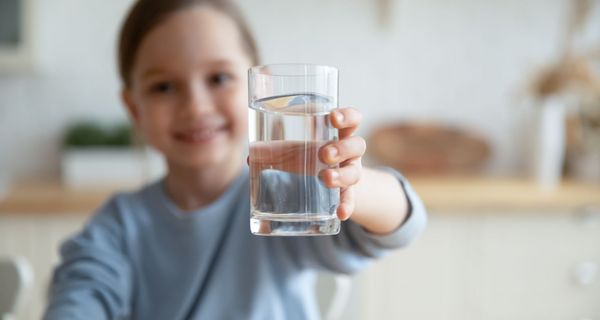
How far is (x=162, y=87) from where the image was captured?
0.97 metres

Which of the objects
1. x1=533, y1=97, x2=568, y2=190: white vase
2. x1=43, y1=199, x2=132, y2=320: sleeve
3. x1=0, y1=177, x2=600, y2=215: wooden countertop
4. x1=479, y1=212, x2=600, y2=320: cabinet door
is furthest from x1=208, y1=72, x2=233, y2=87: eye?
x1=533, y1=97, x2=568, y2=190: white vase

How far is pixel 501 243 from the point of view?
2105mm

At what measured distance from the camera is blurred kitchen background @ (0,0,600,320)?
6.80 ft

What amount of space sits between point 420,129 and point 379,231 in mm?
1799

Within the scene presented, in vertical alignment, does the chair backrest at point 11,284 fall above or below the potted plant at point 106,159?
below

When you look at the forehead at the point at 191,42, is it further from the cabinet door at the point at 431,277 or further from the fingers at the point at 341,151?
the cabinet door at the point at 431,277

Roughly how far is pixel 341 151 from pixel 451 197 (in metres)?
1.55

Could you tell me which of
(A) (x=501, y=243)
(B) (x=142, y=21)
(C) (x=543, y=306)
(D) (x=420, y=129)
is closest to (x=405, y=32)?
(D) (x=420, y=129)

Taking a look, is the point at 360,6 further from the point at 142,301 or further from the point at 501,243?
the point at 142,301

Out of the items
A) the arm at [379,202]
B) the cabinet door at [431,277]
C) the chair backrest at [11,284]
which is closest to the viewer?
the arm at [379,202]

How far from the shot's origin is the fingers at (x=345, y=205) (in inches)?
A: 21.9

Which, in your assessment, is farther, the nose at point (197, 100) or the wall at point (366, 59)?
the wall at point (366, 59)

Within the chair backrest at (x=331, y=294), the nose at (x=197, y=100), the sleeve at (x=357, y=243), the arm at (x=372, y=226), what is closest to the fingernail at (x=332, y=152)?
the arm at (x=372, y=226)

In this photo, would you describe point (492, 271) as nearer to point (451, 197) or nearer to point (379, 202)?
point (451, 197)
